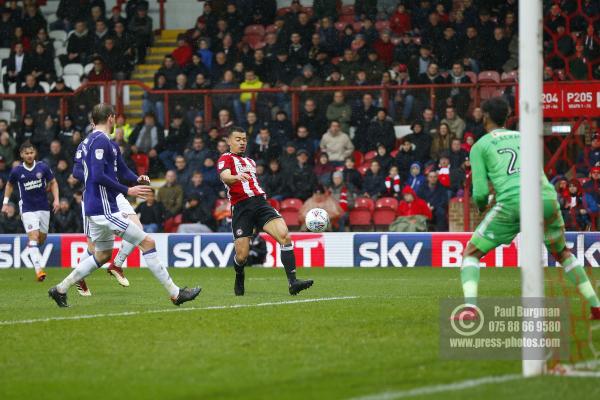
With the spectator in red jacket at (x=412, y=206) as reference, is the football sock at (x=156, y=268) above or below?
below

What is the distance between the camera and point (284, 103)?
77.7 feet

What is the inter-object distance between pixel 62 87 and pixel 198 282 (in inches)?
388

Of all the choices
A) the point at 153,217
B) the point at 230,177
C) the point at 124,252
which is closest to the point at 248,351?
the point at 230,177

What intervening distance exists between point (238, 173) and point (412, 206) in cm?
844

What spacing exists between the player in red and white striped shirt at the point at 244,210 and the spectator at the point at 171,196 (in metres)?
9.36

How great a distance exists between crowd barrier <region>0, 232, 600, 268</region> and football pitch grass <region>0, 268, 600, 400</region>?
6288mm

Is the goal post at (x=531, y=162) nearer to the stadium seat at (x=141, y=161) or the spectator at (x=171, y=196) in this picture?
the spectator at (x=171, y=196)

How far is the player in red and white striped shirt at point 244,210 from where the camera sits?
1402cm

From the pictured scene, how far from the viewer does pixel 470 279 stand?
9.74 meters

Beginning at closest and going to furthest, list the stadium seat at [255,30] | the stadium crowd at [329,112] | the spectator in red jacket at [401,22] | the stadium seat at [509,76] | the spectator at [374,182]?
the stadium crowd at [329,112], the spectator at [374,182], the stadium seat at [509,76], the spectator in red jacket at [401,22], the stadium seat at [255,30]

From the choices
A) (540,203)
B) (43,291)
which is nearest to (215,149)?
(43,291)

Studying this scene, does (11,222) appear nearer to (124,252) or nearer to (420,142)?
(420,142)

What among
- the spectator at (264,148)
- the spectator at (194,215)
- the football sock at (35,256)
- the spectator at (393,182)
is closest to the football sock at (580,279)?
the football sock at (35,256)

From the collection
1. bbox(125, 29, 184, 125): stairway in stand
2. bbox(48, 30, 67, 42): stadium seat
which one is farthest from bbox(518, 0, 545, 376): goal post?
bbox(48, 30, 67, 42): stadium seat
